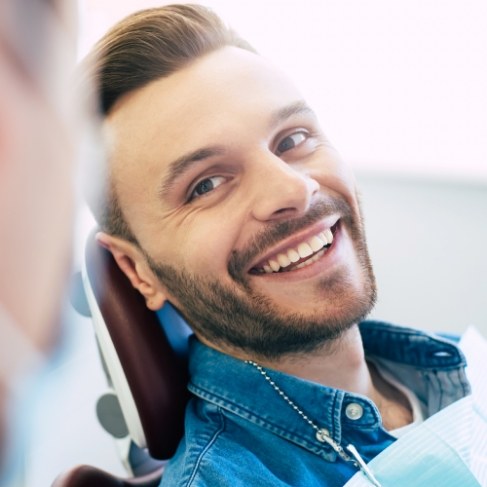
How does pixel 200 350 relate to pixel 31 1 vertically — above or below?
below

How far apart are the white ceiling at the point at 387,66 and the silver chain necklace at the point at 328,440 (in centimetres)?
101

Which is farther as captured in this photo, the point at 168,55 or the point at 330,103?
the point at 330,103

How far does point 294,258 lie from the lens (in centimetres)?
100

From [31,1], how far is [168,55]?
0.92 feet

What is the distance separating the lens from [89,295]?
3.44 ft

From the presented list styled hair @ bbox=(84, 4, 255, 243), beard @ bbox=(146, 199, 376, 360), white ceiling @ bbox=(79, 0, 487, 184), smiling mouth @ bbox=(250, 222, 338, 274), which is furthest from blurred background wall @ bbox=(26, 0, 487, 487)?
smiling mouth @ bbox=(250, 222, 338, 274)

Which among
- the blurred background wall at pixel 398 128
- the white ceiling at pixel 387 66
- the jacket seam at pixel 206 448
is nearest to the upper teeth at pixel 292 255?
the jacket seam at pixel 206 448

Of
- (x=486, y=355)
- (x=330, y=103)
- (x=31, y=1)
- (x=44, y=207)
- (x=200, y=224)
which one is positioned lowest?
(x=486, y=355)

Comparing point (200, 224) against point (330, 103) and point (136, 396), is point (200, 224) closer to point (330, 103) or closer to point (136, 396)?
point (136, 396)

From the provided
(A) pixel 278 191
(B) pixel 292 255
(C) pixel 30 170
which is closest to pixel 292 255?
(B) pixel 292 255

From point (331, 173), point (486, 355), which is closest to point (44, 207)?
point (331, 173)

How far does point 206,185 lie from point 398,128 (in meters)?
0.94

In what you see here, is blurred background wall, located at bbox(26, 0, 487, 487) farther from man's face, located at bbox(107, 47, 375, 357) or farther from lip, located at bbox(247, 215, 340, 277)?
lip, located at bbox(247, 215, 340, 277)

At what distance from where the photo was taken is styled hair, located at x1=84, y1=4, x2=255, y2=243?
41.2 inches
